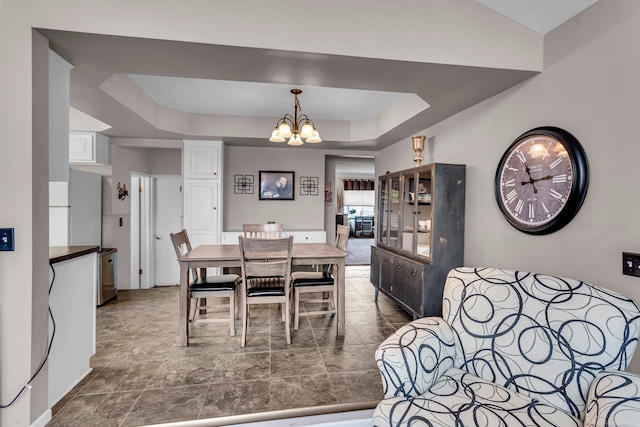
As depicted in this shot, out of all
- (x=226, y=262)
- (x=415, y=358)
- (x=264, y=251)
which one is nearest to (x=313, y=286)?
(x=264, y=251)

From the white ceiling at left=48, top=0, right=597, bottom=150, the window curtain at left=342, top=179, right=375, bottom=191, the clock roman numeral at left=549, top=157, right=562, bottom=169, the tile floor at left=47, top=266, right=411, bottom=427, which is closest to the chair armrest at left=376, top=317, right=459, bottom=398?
the tile floor at left=47, top=266, right=411, bottom=427

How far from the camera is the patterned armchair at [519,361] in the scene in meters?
1.21

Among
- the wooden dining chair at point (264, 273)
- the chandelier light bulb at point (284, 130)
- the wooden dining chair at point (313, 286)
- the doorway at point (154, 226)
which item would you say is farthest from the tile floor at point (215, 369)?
the chandelier light bulb at point (284, 130)

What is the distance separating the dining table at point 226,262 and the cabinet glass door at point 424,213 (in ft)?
2.64

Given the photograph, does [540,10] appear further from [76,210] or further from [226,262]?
[76,210]

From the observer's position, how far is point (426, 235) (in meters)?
3.11

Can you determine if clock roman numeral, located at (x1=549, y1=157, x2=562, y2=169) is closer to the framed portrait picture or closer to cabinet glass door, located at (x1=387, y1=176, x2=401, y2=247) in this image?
cabinet glass door, located at (x1=387, y1=176, x2=401, y2=247)

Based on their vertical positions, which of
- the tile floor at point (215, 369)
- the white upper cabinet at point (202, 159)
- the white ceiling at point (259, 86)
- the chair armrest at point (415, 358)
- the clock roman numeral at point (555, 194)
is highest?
the white ceiling at point (259, 86)

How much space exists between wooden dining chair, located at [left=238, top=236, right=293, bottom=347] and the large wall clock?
1803 mm

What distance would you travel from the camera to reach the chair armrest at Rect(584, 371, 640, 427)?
1.04 metres

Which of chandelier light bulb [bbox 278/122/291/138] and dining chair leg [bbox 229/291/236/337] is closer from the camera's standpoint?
dining chair leg [bbox 229/291/236/337]

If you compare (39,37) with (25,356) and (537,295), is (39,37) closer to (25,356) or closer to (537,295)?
(25,356)

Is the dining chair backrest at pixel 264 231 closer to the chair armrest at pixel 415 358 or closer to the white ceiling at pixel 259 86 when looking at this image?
the white ceiling at pixel 259 86

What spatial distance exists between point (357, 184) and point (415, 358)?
10862 millimetres
